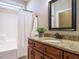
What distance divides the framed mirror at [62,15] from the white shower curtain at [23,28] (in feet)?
3.59

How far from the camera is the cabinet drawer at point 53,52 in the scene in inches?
51.7

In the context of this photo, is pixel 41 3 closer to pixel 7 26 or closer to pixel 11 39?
pixel 7 26

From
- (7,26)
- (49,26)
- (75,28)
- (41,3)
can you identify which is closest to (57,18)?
(49,26)

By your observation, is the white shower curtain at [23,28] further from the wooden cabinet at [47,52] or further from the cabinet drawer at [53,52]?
the cabinet drawer at [53,52]

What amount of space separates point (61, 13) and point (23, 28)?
1.59 meters

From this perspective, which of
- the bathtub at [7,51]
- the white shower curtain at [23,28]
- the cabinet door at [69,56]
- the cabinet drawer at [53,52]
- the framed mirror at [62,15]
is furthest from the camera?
the white shower curtain at [23,28]

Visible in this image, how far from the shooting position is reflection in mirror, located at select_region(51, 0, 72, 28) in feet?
6.94

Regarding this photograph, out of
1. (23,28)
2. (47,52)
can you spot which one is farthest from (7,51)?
(47,52)

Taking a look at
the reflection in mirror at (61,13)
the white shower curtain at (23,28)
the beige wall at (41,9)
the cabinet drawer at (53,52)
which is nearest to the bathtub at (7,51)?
the white shower curtain at (23,28)

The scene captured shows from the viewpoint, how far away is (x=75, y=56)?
1.06 meters

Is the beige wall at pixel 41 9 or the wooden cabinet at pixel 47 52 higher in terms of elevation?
the beige wall at pixel 41 9

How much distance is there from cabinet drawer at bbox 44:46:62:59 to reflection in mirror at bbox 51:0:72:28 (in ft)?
2.56

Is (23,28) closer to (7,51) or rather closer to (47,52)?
(7,51)

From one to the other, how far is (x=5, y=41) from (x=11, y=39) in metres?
0.24
